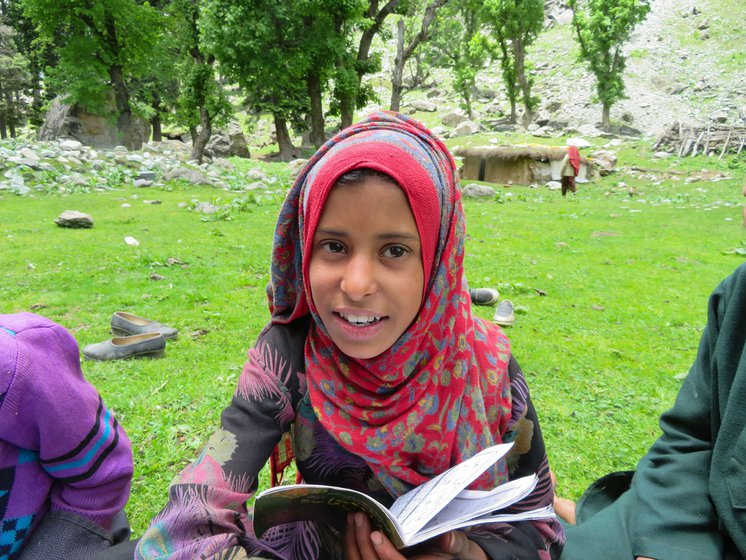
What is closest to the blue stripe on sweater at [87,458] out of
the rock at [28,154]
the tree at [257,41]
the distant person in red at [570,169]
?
the rock at [28,154]

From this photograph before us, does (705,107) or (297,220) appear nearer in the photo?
(297,220)

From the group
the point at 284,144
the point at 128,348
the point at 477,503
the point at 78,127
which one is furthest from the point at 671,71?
the point at 477,503

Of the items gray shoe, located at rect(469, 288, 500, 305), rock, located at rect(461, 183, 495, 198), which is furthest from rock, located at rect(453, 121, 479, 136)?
gray shoe, located at rect(469, 288, 500, 305)

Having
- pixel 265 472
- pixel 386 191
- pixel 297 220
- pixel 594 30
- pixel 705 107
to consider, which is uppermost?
pixel 594 30

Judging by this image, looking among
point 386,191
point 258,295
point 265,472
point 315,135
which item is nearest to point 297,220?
point 386,191

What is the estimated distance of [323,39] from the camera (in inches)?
637

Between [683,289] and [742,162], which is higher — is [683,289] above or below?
below

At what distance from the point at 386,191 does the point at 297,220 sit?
36 cm

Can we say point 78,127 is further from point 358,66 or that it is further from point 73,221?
point 73,221

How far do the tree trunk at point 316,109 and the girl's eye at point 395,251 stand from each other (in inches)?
648

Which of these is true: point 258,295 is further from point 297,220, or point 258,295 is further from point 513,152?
point 513,152

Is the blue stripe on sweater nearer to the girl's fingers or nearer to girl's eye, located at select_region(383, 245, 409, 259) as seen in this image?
the girl's fingers

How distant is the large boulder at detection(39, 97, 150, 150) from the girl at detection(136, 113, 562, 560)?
2368 centimetres

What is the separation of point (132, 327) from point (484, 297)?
3408mm
